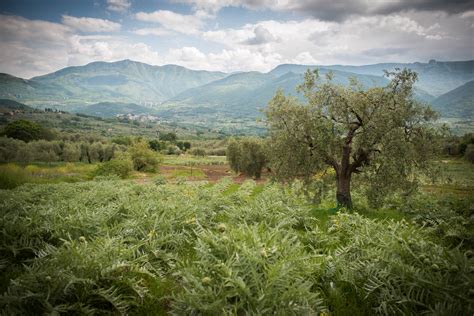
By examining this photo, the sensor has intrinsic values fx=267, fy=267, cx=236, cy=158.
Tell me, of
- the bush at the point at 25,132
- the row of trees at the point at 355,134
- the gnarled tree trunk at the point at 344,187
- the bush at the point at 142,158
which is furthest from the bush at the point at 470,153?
the bush at the point at 25,132

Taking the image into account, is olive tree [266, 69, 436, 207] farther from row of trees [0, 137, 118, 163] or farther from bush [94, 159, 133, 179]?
row of trees [0, 137, 118, 163]

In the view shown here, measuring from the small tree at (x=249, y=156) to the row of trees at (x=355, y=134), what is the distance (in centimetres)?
4056

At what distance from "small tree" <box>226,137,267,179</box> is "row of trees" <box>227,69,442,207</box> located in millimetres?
40559

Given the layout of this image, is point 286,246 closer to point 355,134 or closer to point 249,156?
point 355,134

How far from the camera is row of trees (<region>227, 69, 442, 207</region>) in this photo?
15.9 m

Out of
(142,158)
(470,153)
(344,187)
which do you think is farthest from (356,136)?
(470,153)

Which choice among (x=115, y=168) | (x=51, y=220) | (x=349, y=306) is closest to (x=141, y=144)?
(x=115, y=168)

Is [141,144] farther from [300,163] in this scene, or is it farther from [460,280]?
[460,280]

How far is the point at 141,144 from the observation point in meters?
77.1

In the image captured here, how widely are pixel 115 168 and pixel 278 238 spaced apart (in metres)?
61.6

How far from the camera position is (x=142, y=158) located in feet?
247

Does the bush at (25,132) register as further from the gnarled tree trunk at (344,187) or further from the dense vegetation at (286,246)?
the gnarled tree trunk at (344,187)

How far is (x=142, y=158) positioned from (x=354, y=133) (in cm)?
6738

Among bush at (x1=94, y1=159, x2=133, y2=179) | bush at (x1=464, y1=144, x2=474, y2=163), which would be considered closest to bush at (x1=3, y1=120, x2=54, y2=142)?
bush at (x1=94, y1=159, x2=133, y2=179)
